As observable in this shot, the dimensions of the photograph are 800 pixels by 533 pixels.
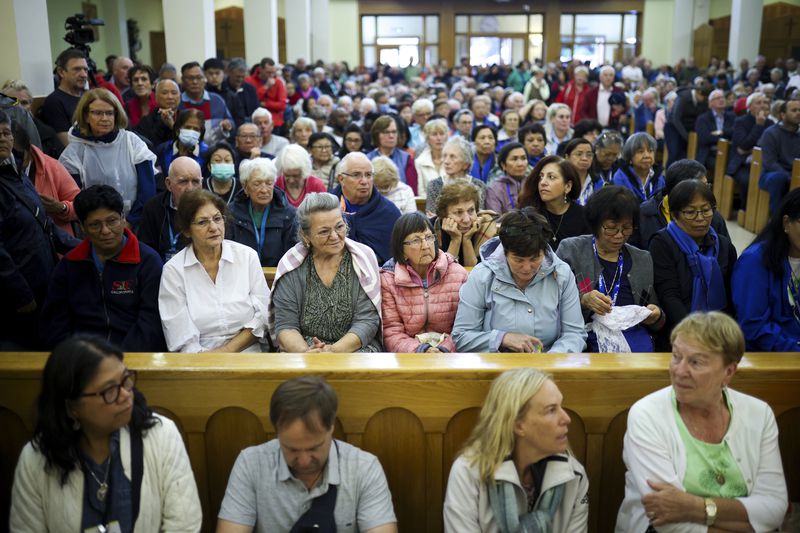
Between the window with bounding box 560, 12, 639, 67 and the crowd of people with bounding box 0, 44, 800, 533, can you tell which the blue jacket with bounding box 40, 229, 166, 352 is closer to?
the crowd of people with bounding box 0, 44, 800, 533

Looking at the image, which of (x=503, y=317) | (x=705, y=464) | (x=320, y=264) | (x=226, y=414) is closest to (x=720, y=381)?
(x=705, y=464)

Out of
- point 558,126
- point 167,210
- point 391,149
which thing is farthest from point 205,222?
point 558,126

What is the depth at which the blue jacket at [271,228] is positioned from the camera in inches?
169

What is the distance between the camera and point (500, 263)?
Answer: 3047 millimetres

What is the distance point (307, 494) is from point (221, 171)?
9.69ft

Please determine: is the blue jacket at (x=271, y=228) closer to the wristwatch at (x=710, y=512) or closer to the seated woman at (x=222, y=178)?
the seated woman at (x=222, y=178)

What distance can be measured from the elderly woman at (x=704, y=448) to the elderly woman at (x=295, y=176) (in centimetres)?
A: 317

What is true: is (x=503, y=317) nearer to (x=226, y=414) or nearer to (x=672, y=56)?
(x=226, y=414)

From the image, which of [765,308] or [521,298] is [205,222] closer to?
[521,298]

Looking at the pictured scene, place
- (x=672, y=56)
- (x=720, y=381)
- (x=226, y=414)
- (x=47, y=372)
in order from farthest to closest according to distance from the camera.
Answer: (x=672, y=56) < (x=226, y=414) < (x=720, y=381) < (x=47, y=372)

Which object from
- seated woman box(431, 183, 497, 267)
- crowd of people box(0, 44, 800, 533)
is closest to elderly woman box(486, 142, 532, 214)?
crowd of people box(0, 44, 800, 533)

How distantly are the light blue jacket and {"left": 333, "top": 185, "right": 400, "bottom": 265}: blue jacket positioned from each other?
1.51 metres

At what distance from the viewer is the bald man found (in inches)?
163

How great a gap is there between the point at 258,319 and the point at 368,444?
1.08m
